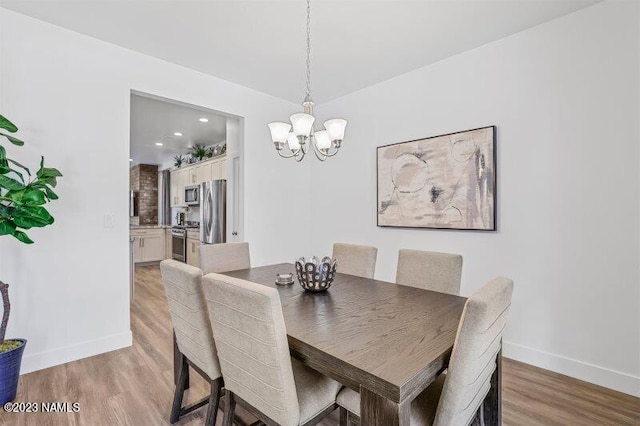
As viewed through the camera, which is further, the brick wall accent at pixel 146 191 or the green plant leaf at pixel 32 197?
the brick wall accent at pixel 146 191

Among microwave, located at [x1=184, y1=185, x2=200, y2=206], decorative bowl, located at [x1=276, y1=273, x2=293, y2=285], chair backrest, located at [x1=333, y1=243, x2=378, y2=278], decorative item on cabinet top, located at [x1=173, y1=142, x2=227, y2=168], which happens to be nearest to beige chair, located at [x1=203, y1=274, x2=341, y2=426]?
decorative bowl, located at [x1=276, y1=273, x2=293, y2=285]

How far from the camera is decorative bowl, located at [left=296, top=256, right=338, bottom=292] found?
5.82 feet

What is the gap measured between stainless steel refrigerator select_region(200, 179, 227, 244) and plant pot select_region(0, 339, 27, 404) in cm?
280

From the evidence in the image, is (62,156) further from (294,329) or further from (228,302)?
(294,329)

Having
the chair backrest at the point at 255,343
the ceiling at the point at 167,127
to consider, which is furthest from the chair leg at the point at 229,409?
the ceiling at the point at 167,127

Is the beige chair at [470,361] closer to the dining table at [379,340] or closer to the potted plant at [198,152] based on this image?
the dining table at [379,340]

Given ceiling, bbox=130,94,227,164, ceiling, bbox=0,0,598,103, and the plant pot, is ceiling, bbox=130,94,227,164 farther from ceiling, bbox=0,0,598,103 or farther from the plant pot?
the plant pot

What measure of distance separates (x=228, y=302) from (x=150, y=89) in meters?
2.54

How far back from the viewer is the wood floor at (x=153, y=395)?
176cm

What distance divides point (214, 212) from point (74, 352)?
104 inches

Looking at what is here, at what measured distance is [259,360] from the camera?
1130 millimetres

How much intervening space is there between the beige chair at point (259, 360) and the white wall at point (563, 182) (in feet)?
6.20

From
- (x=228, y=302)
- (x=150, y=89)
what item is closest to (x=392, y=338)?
(x=228, y=302)

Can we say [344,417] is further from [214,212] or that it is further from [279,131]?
[214,212]
